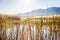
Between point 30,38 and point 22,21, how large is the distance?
11.4 inches

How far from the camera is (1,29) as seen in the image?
2.27 metres

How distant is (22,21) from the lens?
2.26 meters

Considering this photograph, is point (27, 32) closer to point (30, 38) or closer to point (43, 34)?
point (30, 38)

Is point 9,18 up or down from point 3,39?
up

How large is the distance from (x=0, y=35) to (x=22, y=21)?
0.40 m

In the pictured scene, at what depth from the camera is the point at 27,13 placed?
226 cm

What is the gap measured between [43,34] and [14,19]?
50 cm

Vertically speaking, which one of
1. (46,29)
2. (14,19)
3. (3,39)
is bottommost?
(3,39)

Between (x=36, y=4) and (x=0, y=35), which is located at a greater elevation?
(x=36, y=4)

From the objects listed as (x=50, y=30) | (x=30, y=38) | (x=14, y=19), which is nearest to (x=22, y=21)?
(x=14, y=19)

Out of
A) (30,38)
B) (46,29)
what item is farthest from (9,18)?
(46,29)

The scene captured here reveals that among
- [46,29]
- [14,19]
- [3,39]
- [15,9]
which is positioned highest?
[15,9]

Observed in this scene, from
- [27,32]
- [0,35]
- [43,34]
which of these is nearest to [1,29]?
[0,35]

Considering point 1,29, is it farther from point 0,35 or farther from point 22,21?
point 22,21
